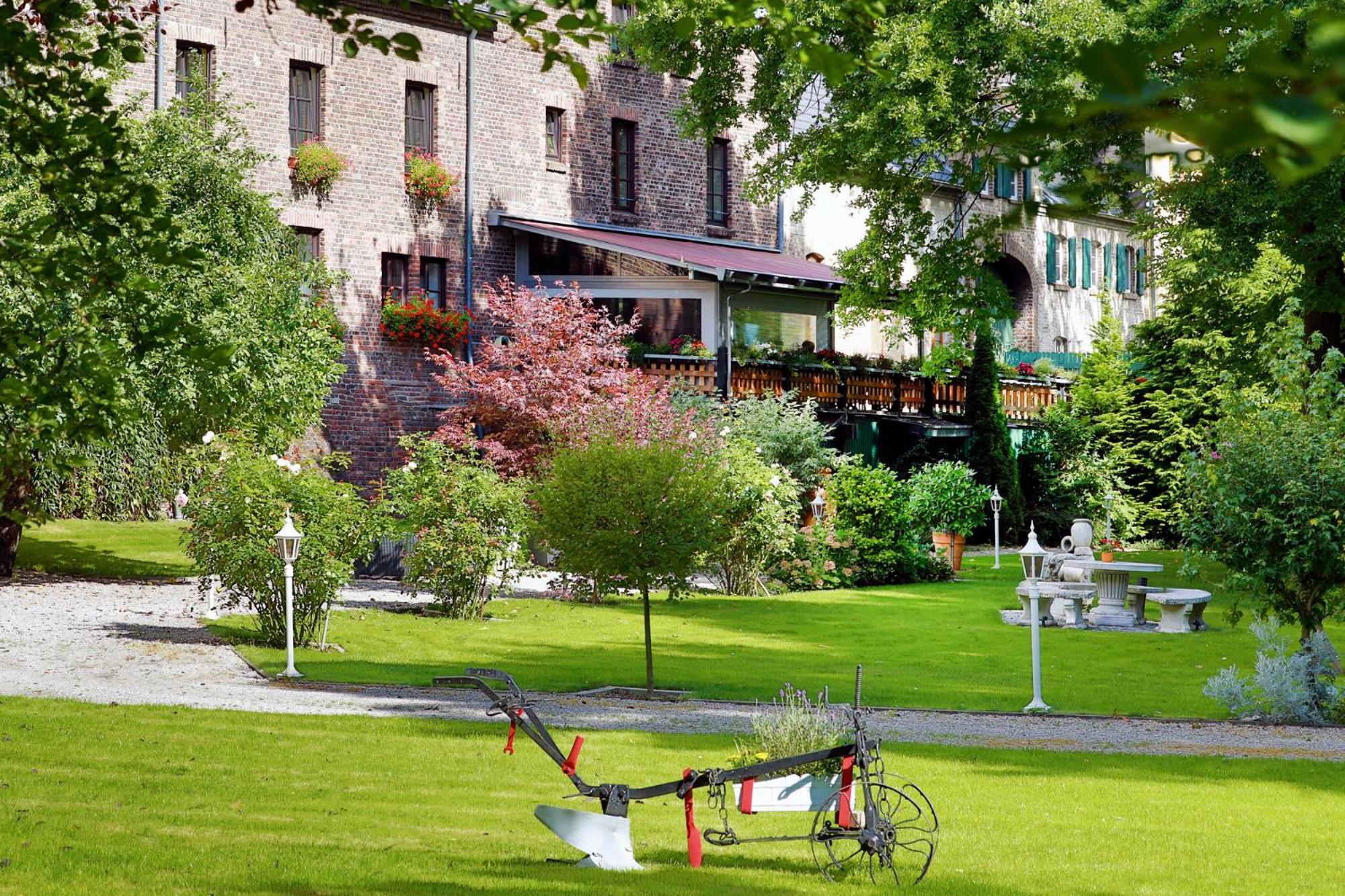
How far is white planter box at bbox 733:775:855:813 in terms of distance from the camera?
7922 mm

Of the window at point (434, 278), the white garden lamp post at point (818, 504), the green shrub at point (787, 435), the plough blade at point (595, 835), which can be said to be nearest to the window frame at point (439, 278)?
the window at point (434, 278)

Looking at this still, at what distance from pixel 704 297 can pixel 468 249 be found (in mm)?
4795

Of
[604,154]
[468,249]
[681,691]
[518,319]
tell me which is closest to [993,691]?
[681,691]

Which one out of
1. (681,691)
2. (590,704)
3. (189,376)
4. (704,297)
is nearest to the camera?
(590,704)

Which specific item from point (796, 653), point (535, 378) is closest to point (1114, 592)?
point (796, 653)

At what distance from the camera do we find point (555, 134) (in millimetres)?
32375

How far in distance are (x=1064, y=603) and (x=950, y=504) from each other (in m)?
7.10

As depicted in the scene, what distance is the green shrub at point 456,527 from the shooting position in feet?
68.7

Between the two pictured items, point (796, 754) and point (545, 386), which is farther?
point (545, 386)

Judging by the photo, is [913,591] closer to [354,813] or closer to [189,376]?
[189,376]

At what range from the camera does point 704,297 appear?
30.2 m

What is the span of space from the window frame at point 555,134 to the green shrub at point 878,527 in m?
9.14

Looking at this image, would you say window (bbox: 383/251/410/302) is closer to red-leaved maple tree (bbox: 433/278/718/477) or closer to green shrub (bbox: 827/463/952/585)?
red-leaved maple tree (bbox: 433/278/718/477)

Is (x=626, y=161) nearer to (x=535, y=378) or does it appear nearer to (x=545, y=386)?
(x=535, y=378)
